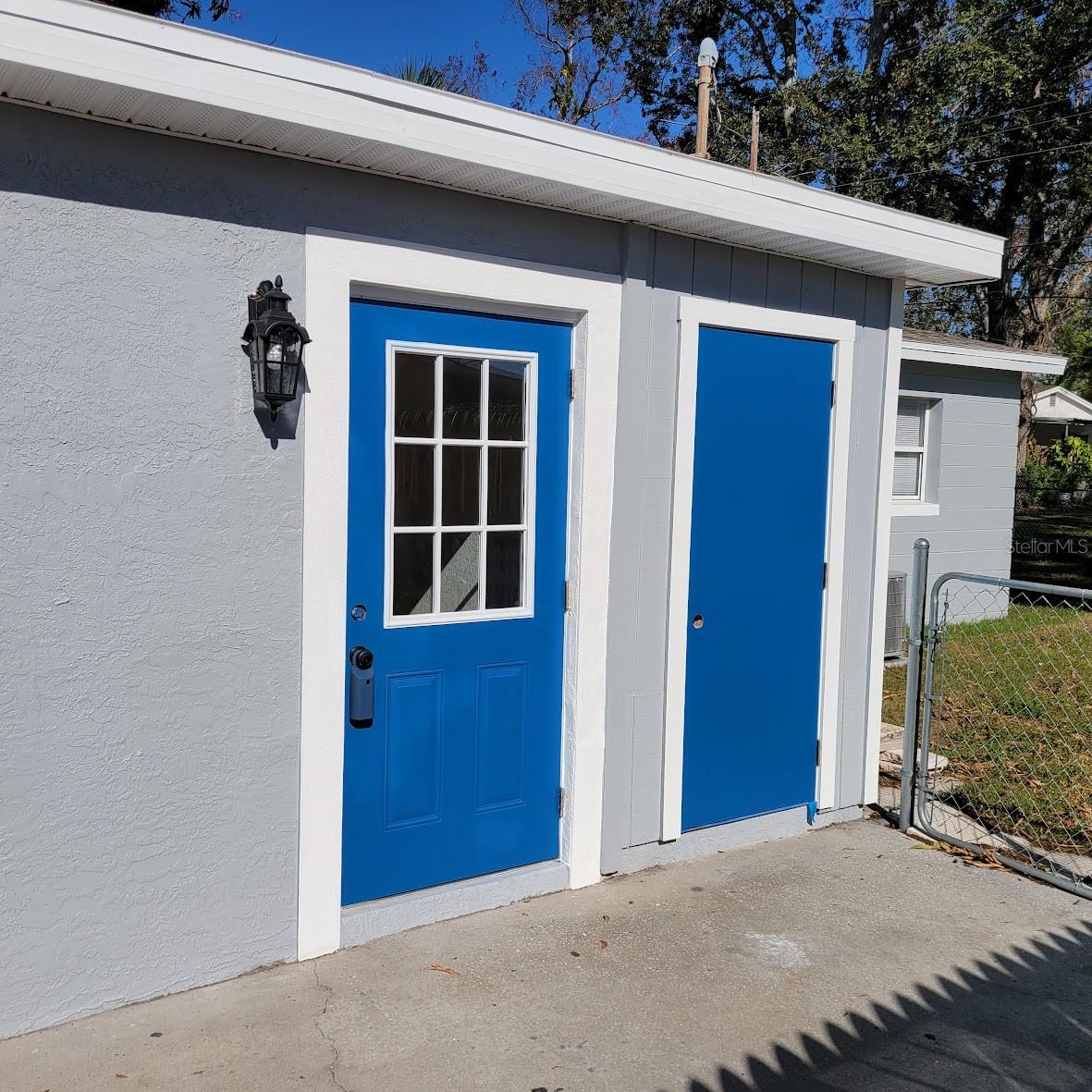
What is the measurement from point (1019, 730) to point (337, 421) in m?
5.33

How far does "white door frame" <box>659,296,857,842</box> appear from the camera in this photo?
14.5ft

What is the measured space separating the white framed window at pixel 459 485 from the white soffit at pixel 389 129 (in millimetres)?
666

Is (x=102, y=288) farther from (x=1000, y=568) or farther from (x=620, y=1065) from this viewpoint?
(x=1000, y=568)

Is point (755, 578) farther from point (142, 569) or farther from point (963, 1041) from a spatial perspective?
point (142, 569)

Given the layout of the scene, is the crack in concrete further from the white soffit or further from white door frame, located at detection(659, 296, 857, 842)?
the white soffit

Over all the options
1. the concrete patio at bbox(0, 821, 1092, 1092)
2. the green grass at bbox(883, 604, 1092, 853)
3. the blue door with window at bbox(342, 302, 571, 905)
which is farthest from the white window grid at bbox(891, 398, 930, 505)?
the blue door with window at bbox(342, 302, 571, 905)

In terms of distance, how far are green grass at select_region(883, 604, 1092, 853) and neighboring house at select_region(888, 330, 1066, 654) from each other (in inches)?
45.9

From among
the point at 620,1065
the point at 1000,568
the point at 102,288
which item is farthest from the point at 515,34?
the point at 620,1065

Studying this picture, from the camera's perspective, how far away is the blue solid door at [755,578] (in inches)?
180

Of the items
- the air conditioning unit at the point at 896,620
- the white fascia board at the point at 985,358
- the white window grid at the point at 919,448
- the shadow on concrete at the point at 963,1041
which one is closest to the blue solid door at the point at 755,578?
the shadow on concrete at the point at 963,1041

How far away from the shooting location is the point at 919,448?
1052 cm

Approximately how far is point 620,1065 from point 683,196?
309 cm

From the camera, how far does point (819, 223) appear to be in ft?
14.4

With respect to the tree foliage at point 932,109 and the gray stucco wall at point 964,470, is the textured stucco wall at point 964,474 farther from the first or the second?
the tree foliage at point 932,109
